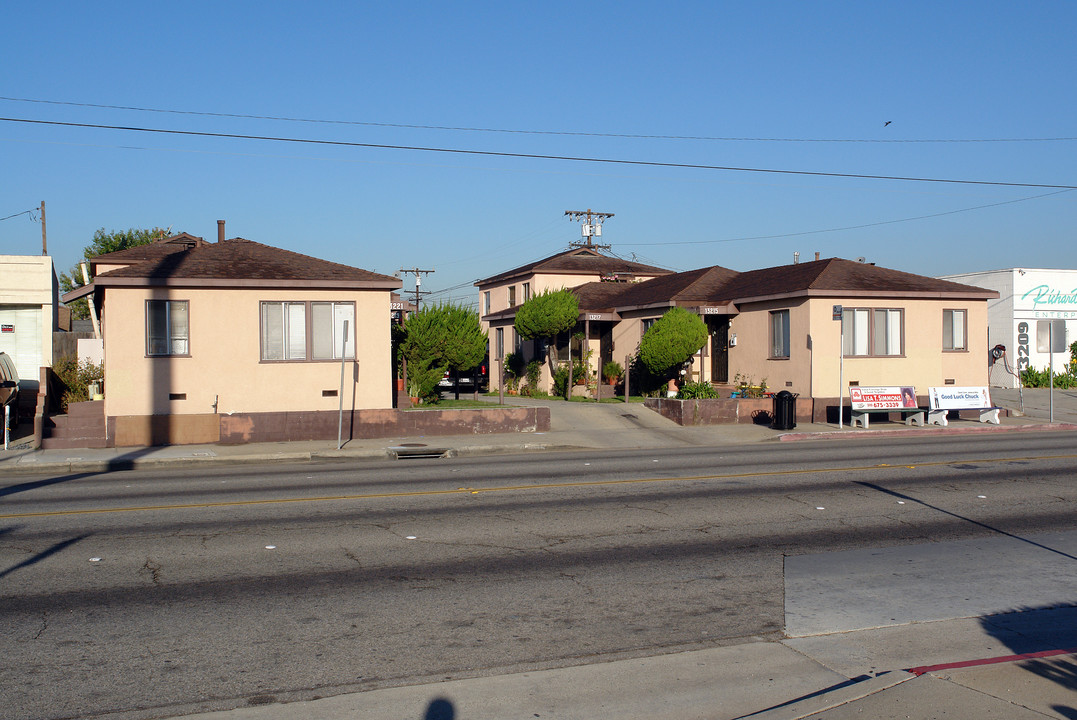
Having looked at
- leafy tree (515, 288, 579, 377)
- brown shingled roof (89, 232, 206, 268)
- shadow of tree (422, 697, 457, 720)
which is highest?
brown shingled roof (89, 232, 206, 268)

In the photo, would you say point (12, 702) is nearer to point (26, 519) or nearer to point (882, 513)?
point (26, 519)

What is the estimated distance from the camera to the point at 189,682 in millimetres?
5914

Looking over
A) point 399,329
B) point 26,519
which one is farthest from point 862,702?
point 399,329

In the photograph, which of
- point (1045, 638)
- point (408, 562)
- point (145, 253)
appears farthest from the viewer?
point (145, 253)

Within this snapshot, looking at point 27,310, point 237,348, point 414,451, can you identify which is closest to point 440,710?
point 414,451

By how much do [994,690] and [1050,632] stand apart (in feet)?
6.35

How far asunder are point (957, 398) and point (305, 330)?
1888 cm

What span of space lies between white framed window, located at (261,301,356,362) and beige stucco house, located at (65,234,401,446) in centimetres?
3

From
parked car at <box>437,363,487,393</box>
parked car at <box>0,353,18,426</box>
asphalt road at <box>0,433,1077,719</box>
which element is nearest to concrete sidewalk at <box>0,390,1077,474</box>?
parked car at <box>0,353,18,426</box>

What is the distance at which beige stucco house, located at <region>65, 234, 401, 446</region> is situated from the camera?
69.7ft

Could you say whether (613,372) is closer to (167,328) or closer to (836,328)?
(836,328)

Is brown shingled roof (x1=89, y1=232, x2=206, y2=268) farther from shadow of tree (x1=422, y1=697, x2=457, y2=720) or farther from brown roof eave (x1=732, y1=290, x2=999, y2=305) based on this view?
shadow of tree (x1=422, y1=697, x2=457, y2=720)

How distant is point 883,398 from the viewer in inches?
996

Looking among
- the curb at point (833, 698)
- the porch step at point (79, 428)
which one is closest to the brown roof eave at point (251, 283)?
the porch step at point (79, 428)
